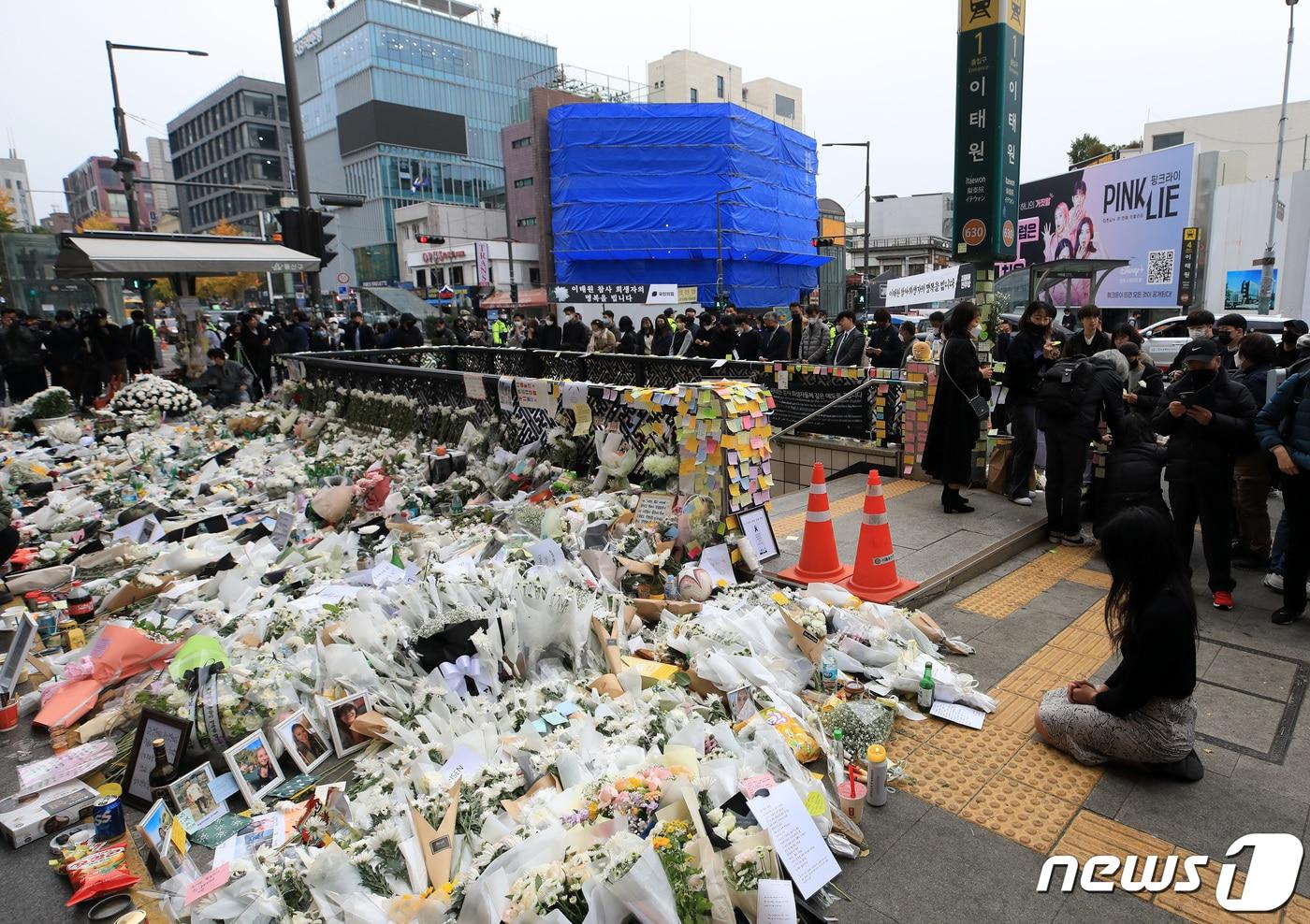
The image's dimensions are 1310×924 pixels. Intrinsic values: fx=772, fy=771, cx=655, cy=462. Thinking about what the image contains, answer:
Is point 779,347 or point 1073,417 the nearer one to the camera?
point 1073,417

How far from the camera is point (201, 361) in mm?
15812

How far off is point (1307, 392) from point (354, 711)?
5748 mm

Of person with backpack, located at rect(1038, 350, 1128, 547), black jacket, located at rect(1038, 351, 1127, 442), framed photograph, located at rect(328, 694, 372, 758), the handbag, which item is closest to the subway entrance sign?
the handbag

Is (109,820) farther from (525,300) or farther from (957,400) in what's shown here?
(525,300)

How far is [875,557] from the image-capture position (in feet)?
16.8

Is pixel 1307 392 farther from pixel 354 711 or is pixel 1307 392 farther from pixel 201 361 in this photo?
pixel 201 361

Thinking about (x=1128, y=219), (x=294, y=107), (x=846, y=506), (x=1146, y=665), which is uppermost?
(x=294, y=107)

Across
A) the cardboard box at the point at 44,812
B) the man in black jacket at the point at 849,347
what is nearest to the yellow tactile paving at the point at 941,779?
the cardboard box at the point at 44,812

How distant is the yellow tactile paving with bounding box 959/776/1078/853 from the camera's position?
2975 mm

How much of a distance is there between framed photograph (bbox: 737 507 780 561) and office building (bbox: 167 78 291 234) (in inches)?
3839

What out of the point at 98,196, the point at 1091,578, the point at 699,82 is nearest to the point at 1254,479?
the point at 1091,578

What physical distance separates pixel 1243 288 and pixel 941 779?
28.0m

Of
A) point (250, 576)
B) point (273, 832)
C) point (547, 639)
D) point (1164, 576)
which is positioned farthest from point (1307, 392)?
point (250, 576)

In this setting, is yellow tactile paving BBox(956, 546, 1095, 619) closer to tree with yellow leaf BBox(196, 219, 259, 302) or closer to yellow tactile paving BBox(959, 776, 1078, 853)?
yellow tactile paving BBox(959, 776, 1078, 853)
